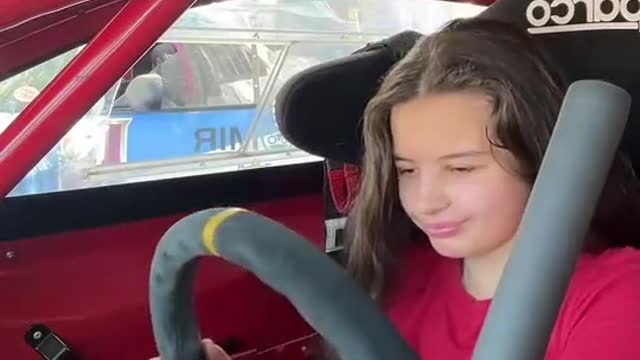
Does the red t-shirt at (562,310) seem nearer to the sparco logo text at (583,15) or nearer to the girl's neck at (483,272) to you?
the girl's neck at (483,272)

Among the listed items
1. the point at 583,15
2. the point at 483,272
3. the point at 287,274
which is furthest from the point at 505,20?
the point at 287,274

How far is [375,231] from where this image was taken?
4.41 feet

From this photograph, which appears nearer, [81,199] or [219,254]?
[219,254]

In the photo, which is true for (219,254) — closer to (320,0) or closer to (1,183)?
(1,183)

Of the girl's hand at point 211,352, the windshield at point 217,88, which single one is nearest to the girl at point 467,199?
the girl's hand at point 211,352

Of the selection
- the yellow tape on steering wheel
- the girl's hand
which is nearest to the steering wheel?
the yellow tape on steering wheel

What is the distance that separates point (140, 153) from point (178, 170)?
9cm

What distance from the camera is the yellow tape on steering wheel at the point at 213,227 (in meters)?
0.76

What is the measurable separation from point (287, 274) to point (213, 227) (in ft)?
0.27

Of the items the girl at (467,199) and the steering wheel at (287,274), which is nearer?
the steering wheel at (287,274)

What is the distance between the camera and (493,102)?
113 centimetres

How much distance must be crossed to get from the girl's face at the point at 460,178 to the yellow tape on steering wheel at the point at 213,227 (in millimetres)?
318

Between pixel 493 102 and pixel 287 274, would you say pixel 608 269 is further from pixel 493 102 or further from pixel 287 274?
pixel 287 274

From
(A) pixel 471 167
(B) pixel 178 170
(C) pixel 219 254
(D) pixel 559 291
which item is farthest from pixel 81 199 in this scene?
(D) pixel 559 291
